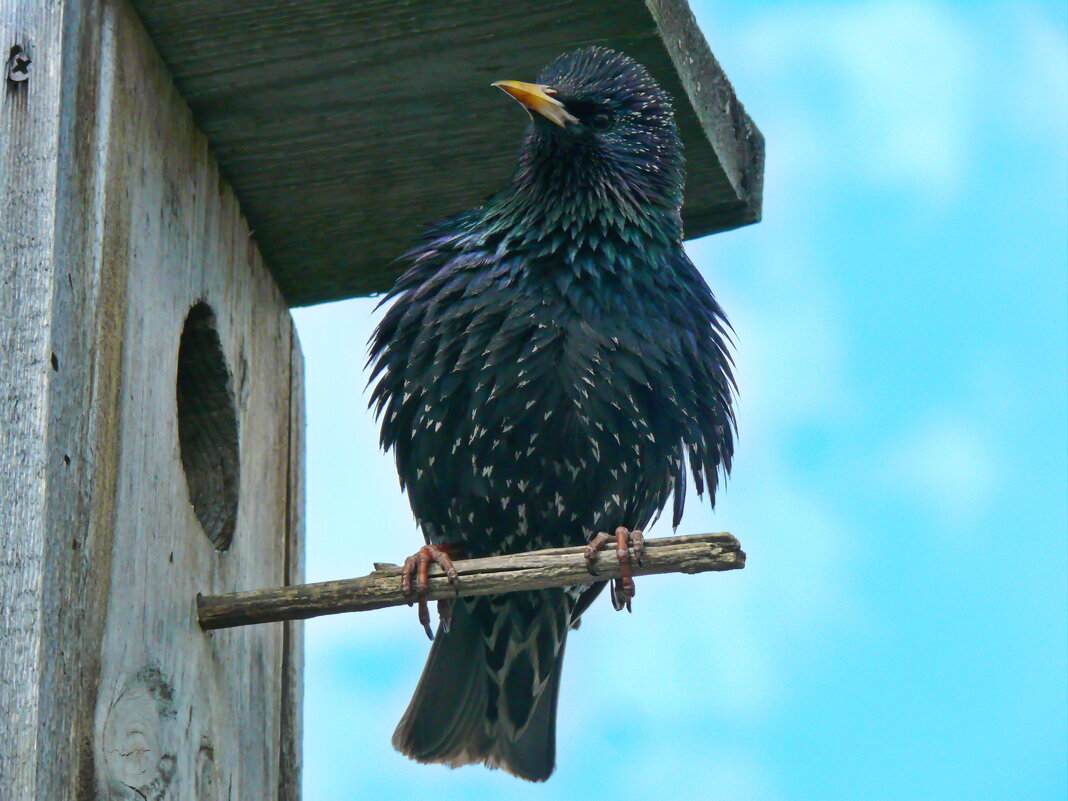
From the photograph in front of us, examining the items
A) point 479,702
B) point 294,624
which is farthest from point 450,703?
point 294,624

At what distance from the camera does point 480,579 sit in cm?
260

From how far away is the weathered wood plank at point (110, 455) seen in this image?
2.28 meters

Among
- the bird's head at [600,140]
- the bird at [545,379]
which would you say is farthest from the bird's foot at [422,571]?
the bird's head at [600,140]

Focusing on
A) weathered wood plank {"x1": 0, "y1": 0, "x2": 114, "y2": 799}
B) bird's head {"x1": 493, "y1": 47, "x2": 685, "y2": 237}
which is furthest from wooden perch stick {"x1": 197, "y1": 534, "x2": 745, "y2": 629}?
A: bird's head {"x1": 493, "y1": 47, "x2": 685, "y2": 237}

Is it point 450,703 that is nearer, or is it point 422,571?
point 422,571

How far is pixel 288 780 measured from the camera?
3.15 m

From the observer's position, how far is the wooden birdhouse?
2.34 metres

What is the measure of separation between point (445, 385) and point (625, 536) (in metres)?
0.55

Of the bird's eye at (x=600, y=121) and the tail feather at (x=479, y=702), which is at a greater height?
the bird's eye at (x=600, y=121)

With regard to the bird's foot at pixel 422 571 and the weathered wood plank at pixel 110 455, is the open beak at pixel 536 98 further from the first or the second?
the bird's foot at pixel 422 571

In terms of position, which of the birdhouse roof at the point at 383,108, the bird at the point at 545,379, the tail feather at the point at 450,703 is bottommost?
the tail feather at the point at 450,703

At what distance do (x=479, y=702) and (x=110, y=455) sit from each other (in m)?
1.03

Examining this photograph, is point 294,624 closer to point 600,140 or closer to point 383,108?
point 383,108

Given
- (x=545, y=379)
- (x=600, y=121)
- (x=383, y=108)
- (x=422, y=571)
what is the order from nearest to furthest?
(x=422, y=571)
(x=545, y=379)
(x=383, y=108)
(x=600, y=121)
